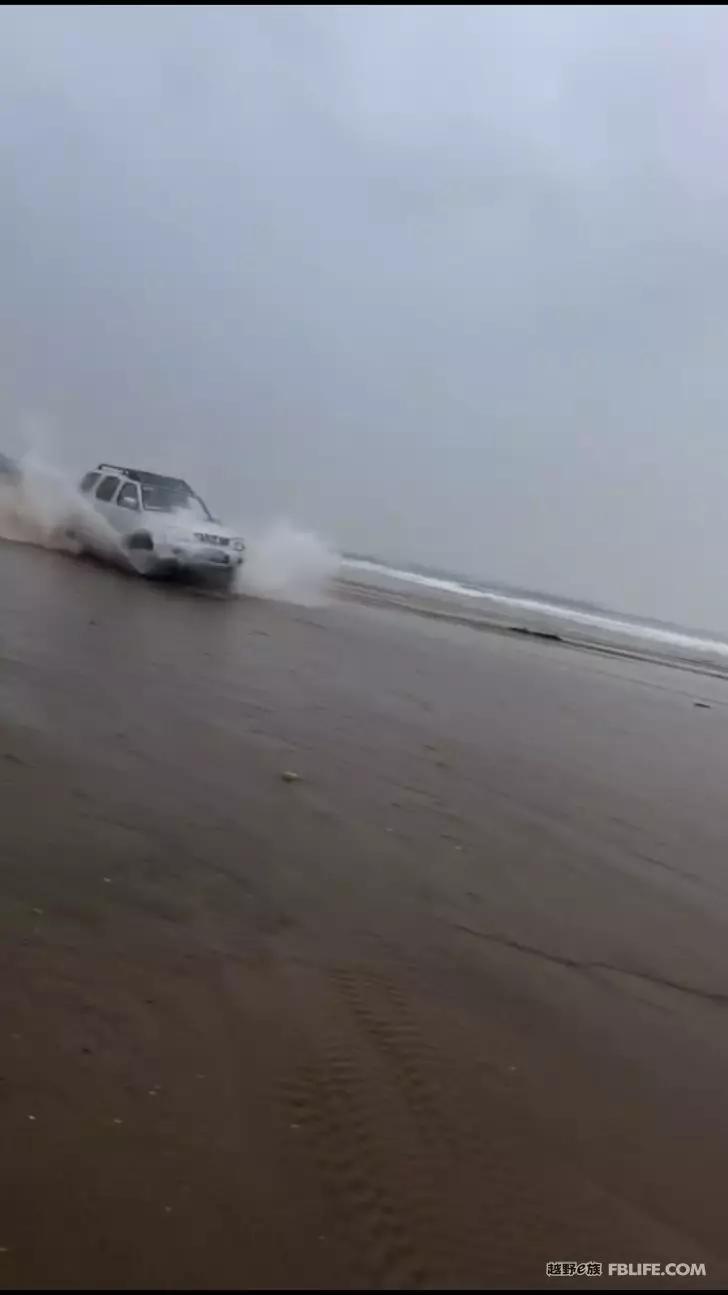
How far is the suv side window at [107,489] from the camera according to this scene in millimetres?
18469

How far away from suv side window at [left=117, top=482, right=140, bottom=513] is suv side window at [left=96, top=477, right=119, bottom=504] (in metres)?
0.27

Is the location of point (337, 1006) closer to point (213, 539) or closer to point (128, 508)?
point (213, 539)

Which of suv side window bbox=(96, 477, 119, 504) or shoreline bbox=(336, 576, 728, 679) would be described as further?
shoreline bbox=(336, 576, 728, 679)

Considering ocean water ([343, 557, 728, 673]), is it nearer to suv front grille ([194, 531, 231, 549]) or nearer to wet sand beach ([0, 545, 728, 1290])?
suv front grille ([194, 531, 231, 549])

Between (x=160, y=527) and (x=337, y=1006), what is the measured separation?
14.7 meters

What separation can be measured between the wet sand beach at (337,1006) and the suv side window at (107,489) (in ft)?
36.4

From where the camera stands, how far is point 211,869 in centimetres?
454

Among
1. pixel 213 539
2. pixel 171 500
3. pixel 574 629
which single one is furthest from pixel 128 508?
pixel 574 629

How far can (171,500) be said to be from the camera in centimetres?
1859

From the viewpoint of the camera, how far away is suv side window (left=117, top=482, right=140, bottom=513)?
17875mm

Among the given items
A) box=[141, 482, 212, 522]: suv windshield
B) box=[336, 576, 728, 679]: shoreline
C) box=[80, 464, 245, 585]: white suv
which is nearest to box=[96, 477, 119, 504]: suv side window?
box=[80, 464, 245, 585]: white suv

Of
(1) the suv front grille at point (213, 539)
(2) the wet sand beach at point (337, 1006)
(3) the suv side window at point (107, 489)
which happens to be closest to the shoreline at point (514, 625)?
(1) the suv front grille at point (213, 539)

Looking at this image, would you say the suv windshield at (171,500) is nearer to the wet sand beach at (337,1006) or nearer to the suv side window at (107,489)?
the suv side window at (107,489)

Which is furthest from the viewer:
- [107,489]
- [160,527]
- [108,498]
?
[107,489]
